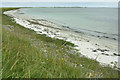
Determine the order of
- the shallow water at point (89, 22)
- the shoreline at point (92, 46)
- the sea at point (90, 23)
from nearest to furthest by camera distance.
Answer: the shoreline at point (92, 46) < the sea at point (90, 23) < the shallow water at point (89, 22)

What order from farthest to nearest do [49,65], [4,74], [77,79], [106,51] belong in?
[106,51] < [49,65] < [4,74] < [77,79]

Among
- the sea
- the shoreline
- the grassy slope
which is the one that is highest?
the sea

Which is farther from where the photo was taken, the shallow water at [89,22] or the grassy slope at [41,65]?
the shallow water at [89,22]

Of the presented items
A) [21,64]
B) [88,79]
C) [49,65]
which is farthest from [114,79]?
[21,64]

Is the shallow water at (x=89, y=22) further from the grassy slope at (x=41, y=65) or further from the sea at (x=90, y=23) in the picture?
the grassy slope at (x=41, y=65)

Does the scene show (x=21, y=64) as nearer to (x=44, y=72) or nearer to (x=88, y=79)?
(x=44, y=72)

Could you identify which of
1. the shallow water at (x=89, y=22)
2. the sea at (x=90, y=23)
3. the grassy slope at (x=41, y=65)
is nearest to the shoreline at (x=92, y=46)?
the sea at (x=90, y=23)

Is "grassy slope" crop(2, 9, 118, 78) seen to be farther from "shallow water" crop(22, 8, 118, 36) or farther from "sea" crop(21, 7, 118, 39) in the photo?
"shallow water" crop(22, 8, 118, 36)

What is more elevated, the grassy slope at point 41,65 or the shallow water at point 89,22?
the shallow water at point 89,22

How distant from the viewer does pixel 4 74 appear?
2303 millimetres

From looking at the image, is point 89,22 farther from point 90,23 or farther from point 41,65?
point 41,65

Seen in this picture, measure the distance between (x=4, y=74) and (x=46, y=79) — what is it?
35.7 inches

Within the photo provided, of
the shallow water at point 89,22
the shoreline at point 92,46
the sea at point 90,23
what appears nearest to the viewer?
the shoreline at point 92,46

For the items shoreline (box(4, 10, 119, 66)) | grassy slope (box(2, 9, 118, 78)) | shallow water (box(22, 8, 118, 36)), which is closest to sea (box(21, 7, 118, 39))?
shallow water (box(22, 8, 118, 36))
